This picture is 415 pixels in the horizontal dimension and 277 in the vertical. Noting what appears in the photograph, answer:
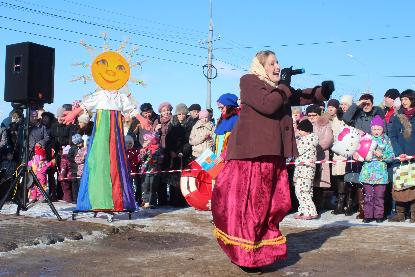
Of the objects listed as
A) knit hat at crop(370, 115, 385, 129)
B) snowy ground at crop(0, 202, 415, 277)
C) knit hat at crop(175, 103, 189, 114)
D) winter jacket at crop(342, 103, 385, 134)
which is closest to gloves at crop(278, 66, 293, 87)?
snowy ground at crop(0, 202, 415, 277)

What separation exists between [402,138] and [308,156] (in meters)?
1.40

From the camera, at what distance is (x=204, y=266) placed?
509 centimetres

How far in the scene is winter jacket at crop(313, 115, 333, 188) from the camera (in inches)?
360

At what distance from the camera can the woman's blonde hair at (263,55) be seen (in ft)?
16.6

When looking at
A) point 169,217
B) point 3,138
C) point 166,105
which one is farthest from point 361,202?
point 3,138

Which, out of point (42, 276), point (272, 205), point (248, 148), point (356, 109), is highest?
point (356, 109)

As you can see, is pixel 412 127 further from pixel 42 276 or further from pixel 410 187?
pixel 42 276

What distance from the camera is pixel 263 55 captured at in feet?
16.7

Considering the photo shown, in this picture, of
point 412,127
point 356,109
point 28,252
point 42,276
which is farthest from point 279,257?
point 356,109

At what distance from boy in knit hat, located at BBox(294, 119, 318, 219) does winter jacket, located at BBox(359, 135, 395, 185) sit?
32.5 inches

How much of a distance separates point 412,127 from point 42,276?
583 centimetres

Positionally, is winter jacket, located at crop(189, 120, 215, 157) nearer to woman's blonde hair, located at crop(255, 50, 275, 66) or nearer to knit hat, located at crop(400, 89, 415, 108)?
knit hat, located at crop(400, 89, 415, 108)

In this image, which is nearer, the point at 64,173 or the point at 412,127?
the point at 412,127

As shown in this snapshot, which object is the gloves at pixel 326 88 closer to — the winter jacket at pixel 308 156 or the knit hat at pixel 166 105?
the winter jacket at pixel 308 156
